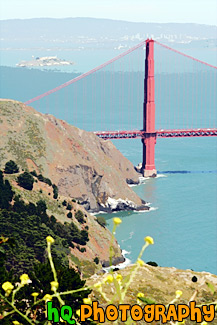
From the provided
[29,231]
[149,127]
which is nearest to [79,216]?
[29,231]

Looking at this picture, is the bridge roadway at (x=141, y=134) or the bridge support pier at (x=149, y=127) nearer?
the bridge support pier at (x=149, y=127)

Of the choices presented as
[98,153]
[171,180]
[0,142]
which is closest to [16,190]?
[0,142]

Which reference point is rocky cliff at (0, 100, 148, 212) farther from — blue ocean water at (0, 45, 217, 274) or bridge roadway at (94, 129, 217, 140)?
bridge roadway at (94, 129, 217, 140)

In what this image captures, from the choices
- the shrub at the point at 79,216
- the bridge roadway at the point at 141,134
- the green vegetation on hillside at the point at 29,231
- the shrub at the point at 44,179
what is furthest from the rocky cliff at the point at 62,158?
the green vegetation on hillside at the point at 29,231

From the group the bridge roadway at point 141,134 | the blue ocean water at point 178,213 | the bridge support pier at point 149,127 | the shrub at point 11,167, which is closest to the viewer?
the blue ocean water at point 178,213

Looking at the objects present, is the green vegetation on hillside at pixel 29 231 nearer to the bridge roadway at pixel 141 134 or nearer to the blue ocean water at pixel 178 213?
the blue ocean water at pixel 178 213

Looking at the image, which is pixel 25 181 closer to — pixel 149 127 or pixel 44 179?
pixel 44 179
